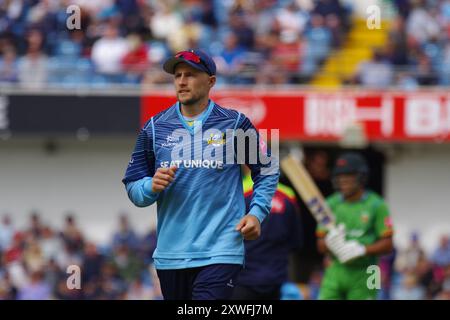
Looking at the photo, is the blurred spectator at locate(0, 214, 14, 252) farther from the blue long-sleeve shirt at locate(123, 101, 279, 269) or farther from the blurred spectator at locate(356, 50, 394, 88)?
the blue long-sleeve shirt at locate(123, 101, 279, 269)

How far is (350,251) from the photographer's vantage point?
1078 cm

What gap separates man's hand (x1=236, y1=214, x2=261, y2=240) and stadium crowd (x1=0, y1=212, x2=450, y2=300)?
996cm

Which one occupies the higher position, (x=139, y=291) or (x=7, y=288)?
(x=7, y=288)

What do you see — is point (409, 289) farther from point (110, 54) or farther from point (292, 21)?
point (110, 54)

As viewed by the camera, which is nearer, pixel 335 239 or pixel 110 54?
pixel 335 239

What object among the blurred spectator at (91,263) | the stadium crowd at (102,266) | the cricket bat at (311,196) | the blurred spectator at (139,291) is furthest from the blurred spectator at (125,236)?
the cricket bat at (311,196)

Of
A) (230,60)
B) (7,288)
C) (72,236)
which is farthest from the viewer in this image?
(72,236)

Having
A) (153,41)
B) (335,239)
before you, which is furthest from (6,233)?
(335,239)

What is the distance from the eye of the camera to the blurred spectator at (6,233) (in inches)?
781

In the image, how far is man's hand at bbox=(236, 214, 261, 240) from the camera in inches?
283

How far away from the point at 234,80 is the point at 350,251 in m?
9.35

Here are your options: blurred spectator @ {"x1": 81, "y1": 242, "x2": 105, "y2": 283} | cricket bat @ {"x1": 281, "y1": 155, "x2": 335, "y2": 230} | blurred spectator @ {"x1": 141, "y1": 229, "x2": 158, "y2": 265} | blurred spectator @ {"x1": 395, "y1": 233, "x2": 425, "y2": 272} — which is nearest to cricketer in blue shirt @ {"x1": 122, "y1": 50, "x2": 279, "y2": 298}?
cricket bat @ {"x1": 281, "y1": 155, "x2": 335, "y2": 230}

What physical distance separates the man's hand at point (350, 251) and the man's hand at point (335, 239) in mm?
42

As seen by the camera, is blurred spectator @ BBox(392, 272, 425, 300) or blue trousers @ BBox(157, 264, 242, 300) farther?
blurred spectator @ BBox(392, 272, 425, 300)
